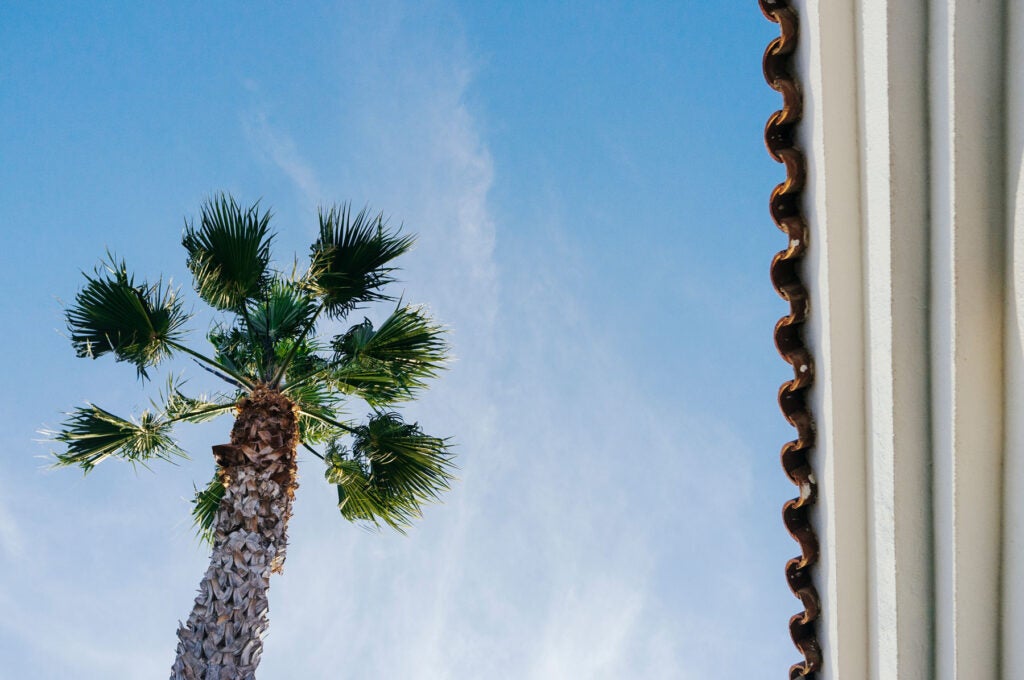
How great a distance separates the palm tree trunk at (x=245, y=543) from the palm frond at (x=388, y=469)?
2.98ft

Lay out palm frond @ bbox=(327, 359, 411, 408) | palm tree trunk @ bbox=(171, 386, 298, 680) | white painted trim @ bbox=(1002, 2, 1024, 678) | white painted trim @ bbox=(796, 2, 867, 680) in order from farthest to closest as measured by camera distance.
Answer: palm frond @ bbox=(327, 359, 411, 408) < palm tree trunk @ bbox=(171, 386, 298, 680) < white painted trim @ bbox=(796, 2, 867, 680) < white painted trim @ bbox=(1002, 2, 1024, 678)

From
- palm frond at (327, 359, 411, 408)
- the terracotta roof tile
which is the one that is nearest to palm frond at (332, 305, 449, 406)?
palm frond at (327, 359, 411, 408)

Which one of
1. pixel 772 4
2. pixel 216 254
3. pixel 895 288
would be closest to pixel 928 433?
pixel 895 288

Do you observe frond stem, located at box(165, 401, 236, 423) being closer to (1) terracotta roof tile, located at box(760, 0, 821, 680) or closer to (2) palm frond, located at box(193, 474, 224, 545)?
(2) palm frond, located at box(193, 474, 224, 545)

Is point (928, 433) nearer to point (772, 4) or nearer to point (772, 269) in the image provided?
point (772, 269)

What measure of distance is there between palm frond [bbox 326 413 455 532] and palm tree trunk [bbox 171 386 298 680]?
909 mm

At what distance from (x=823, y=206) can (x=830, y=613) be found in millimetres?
1656

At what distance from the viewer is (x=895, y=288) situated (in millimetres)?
Answer: 2988

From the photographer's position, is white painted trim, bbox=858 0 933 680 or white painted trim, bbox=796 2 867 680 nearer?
white painted trim, bbox=858 0 933 680

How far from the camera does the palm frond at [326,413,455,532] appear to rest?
26.7 ft

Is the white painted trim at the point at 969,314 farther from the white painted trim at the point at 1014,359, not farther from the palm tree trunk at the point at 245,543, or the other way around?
the palm tree trunk at the point at 245,543

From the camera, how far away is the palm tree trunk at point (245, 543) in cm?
625

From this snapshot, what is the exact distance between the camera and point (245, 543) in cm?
665

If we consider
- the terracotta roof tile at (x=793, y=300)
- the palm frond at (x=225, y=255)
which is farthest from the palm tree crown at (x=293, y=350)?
the terracotta roof tile at (x=793, y=300)
